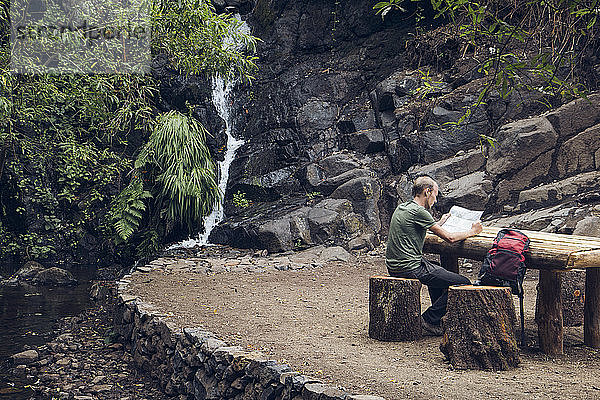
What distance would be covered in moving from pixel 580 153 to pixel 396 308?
6.33m

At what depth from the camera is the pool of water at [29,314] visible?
6160 mm

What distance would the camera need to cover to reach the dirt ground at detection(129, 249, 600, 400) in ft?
12.2

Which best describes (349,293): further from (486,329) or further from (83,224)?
(83,224)

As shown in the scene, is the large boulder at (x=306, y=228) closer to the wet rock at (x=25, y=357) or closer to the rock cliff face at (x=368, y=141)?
the rock cliff face at (x=368, y=141)

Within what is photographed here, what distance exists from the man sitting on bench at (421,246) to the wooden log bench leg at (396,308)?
0.71 ft

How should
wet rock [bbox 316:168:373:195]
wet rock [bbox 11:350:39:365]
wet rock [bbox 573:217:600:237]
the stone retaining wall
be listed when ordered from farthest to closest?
wet rock [bbox 316:168:373:195], wet rock [bbox 573:217:600:237], wet rock [bbox 11:350:39:365], the stone retaining wall

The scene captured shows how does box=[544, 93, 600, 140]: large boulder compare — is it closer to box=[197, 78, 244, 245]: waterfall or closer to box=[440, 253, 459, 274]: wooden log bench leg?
box=[440, 253, 459, 274]: wooden log bench leg

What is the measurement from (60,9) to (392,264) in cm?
884

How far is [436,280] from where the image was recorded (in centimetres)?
505

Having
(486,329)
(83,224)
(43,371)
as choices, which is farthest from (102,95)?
(486,329)

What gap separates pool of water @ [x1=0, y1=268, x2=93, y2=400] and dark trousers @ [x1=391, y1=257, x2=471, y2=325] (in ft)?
13.8

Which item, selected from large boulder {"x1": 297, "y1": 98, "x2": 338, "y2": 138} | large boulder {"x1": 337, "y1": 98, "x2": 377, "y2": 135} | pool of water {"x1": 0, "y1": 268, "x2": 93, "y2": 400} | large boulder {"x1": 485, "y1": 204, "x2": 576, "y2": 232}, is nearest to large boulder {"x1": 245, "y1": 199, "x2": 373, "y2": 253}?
large boulder {"x1": 337, "y1": 98, "x2": 377, "y2": 135}

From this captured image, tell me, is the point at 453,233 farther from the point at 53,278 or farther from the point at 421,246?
the point at 53,278

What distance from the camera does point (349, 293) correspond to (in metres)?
7.65
